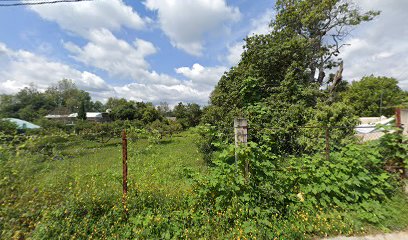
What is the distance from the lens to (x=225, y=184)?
2963mm

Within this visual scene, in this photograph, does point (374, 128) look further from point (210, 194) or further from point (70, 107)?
point (70, 107)

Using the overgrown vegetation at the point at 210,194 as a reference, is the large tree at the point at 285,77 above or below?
above

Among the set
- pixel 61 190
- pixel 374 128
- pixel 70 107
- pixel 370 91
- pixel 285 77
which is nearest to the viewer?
A: pixel 61 190

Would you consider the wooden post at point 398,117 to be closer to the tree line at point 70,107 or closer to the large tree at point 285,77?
the large tree at point 285,77

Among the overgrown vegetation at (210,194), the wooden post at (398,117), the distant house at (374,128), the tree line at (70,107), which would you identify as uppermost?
the tree line at (70,107)

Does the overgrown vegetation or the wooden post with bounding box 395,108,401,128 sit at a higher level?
the wooden post with bounding box 395,108,401,128

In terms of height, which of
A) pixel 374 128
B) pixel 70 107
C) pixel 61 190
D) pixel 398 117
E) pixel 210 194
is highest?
pixel 70 107

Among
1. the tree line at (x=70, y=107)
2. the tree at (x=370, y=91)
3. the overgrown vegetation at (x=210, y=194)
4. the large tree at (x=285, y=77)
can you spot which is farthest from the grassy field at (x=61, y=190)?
the tree at (x=370, y=91)

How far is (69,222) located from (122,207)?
26.8 inches

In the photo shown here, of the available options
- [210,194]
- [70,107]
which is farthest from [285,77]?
[70,107]

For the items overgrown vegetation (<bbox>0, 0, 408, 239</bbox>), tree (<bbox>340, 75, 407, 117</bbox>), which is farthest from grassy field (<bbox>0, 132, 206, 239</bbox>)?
tree (<bbox>340, 75, 407, 117</bbox>)

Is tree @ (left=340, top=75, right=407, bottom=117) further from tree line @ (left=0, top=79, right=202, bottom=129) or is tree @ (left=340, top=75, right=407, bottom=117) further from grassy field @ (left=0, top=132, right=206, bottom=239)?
grassy field @ (left=0, top=132, right=206, bottom=239)

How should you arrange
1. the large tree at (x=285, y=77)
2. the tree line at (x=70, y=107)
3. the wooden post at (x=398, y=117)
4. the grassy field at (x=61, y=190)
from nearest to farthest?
1. the grassy field at (x=61, y=190)
2. the wooden post at (x=398, y=117)
3. the large tree at (x=285, y=77)
4. the tree line at (x=70, y=107)

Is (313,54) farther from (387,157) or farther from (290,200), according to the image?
(290,200)
